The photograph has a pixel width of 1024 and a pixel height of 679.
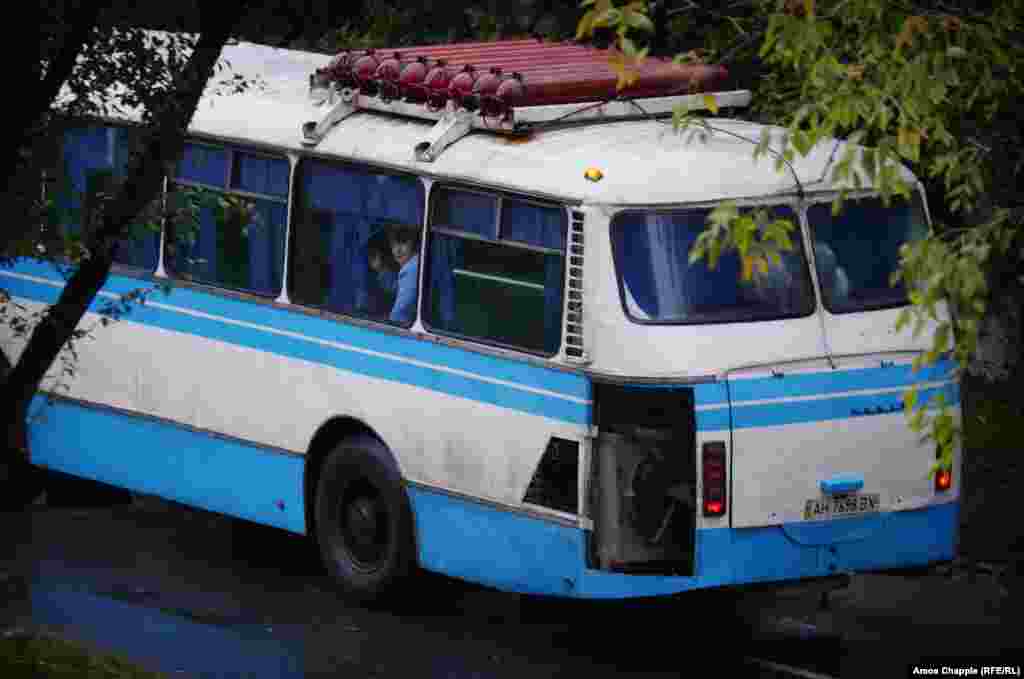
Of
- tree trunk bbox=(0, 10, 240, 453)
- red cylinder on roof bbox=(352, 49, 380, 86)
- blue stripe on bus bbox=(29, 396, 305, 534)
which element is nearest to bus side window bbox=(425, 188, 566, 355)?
red cylinder on roof bbox=(352, 49, 380, 86)

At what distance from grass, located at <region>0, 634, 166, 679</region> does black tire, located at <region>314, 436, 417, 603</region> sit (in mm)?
1928

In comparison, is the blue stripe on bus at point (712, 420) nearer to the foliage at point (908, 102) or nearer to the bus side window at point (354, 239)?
the foliage at point (908, 102)

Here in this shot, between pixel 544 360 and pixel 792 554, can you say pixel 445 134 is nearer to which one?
pixel 544 360

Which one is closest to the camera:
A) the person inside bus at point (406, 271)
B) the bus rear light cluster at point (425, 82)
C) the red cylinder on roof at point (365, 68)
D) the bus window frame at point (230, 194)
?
the bus rear light cluster at point (425, 82)

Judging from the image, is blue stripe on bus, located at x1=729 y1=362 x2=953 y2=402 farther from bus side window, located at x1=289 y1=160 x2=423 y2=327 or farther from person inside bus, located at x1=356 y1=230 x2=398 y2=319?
person inside bus, located at x1=356 y1=230 x2=398 y2=319

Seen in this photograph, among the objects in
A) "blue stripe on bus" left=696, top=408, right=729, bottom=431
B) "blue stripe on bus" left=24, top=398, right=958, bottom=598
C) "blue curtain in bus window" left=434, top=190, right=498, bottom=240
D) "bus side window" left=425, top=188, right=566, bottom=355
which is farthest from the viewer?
"blue curtain in bus window" left=434, top=190, right=498, bottom=240

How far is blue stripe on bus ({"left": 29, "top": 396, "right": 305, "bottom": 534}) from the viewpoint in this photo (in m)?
13.6

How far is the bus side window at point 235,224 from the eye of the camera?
13.6 m

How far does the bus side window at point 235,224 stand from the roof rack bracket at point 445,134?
1261 mm

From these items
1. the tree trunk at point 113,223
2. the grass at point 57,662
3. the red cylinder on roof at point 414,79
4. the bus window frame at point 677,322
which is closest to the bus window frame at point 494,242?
the bus window frame at point 677,322

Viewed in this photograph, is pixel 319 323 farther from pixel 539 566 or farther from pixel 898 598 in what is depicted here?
pixel 898 598

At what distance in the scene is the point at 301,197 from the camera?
44.0 ft

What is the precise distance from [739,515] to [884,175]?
3182 millimetres

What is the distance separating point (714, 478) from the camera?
11.1 meters
